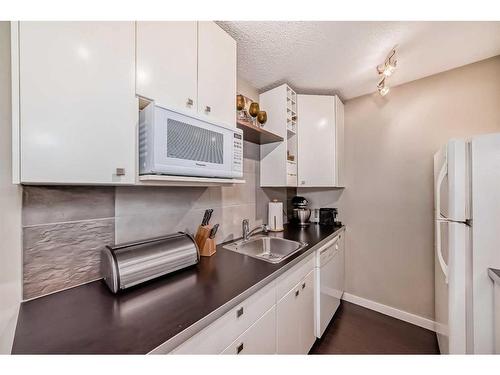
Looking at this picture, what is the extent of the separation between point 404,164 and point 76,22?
7.92ft

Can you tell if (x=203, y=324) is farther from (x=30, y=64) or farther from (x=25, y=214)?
(x=30, y=64)

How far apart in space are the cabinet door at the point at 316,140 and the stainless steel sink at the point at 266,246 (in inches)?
25.5

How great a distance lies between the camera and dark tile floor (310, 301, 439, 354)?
5.11ft

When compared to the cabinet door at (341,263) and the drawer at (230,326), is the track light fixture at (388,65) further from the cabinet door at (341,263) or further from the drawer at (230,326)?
the drawer at (230,326)

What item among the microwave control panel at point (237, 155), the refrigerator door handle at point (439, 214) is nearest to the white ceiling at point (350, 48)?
the microwave control panel at point (237, 155)

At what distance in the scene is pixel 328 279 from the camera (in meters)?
1.71

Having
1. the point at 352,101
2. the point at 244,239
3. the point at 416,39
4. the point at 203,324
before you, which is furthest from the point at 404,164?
the point at 203,324

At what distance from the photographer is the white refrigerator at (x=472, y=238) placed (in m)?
0.96

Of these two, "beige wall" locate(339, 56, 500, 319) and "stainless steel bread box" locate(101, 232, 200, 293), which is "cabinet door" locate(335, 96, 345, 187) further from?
"stainless steel bread box" locate(101, 232, 200, 293)

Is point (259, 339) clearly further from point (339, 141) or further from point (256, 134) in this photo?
point (339, 141)

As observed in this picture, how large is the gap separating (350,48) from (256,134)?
0.89 metres

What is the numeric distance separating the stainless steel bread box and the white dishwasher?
3.26 feet

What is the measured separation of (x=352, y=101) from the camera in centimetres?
220

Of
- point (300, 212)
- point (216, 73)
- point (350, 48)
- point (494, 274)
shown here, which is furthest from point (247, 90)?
point (494, 274)
